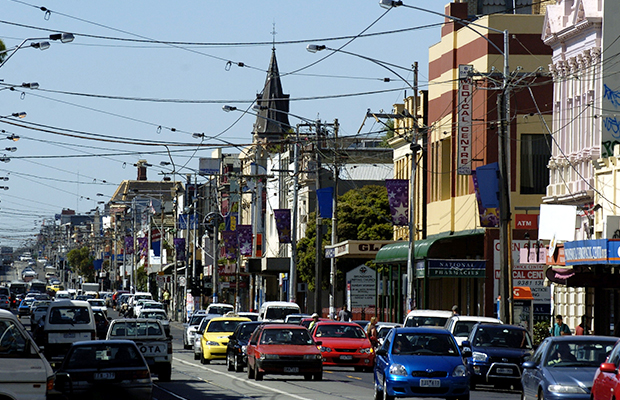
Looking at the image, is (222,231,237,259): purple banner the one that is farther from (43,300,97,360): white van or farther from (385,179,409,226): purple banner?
(43,300,97,360): white van

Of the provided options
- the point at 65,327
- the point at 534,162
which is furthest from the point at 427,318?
the point at 534,162

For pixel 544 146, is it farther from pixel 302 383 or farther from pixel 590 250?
pixel 302 383

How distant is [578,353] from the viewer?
18812mm

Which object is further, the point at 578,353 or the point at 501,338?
the point at 501,338

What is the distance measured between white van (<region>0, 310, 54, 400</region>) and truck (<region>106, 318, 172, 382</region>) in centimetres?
1226

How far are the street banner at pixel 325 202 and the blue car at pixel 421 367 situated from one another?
96.3ft

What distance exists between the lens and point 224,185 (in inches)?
4099

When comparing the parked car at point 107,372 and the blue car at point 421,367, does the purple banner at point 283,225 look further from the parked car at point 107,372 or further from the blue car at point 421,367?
the parked car at point 107,372

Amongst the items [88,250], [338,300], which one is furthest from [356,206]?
[88,250]

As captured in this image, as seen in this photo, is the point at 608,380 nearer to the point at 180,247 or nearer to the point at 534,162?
the point at 534,162

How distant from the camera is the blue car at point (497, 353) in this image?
1049 inches

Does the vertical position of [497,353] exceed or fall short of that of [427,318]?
it falls short

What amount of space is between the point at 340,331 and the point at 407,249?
42.8 feet

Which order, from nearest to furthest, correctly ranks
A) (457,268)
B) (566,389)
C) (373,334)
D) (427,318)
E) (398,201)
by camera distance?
(566,389) → (427,318) → (373,334) → (457,268) → (398,201)
